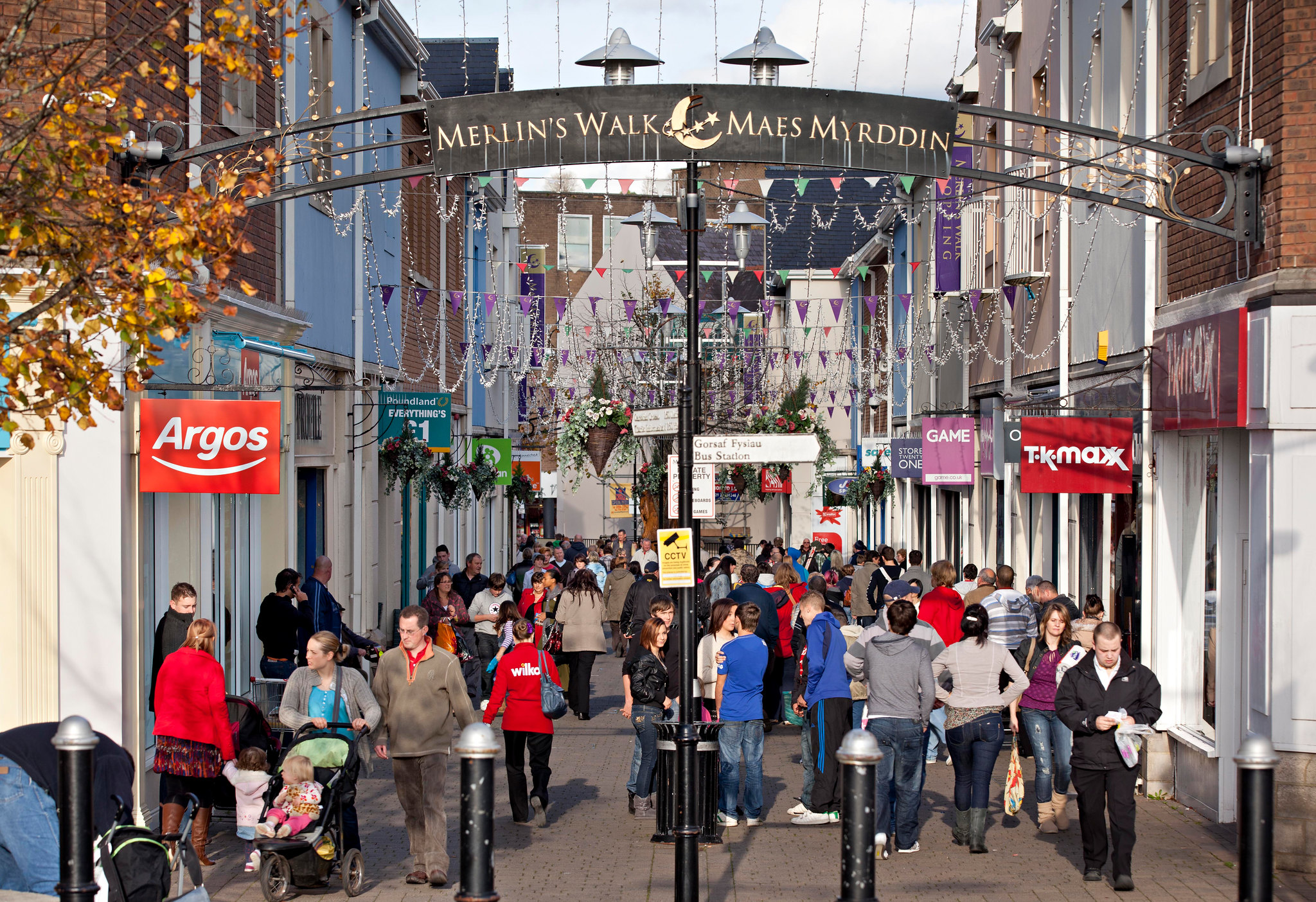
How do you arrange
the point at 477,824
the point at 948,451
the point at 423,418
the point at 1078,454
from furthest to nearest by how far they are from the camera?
the point at 948,451
the point at 423,418
the point at 1078,454
the point at 477,824

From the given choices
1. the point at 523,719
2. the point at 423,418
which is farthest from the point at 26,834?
the point at 423,418

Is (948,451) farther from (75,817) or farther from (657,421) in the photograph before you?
(75,817)

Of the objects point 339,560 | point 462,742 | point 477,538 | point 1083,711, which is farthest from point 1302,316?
point 477,538

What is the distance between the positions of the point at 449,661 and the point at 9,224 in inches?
165

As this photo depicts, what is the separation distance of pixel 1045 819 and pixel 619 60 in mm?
6289

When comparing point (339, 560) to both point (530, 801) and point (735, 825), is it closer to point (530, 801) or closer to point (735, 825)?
point (530, 801)

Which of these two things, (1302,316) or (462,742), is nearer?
(462,742)

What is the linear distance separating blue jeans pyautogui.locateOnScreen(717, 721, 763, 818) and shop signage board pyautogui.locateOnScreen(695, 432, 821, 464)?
2115mm

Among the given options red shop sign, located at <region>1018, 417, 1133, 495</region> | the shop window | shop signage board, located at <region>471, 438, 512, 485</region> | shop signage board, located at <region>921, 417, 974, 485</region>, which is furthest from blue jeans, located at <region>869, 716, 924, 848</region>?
the shop window

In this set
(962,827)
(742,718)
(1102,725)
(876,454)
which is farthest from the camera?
(876,454)

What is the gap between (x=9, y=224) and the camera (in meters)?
6.27

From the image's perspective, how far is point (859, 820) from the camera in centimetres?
567

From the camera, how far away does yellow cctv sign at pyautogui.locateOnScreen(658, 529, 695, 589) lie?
946cm

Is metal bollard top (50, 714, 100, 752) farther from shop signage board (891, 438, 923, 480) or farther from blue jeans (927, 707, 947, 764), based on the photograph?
shop signage board (891, 438, 923, 480)
